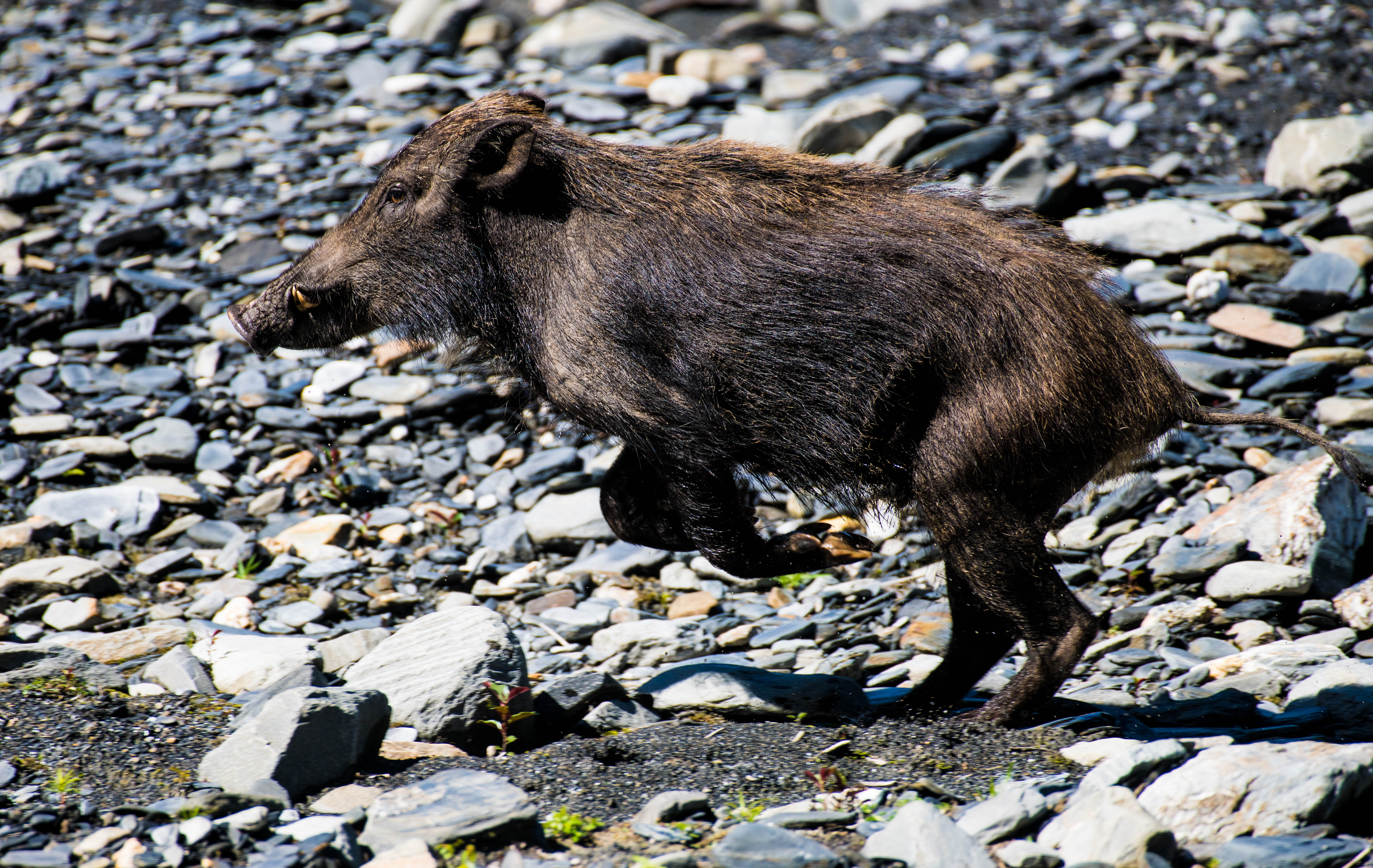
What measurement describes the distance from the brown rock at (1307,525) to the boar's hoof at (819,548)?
6.47ft

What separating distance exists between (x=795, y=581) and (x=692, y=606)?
60 cm

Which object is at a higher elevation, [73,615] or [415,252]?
[415,252]

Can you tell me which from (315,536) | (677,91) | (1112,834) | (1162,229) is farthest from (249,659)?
(677,91)

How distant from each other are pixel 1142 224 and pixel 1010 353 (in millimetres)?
4381

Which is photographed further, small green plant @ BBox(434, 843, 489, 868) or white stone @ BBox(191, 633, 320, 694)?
white stone @ BBox(191, 633, 320, 694)

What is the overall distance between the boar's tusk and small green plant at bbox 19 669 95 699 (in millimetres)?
1658

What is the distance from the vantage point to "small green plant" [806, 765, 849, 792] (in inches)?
144

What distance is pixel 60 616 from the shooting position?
545cm

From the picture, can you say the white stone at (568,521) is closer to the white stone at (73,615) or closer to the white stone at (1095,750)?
the white stone at (73,615)

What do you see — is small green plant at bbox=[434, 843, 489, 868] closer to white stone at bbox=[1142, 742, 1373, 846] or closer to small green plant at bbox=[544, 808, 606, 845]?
small green plant at bbox=[544, 808, 606, 845]

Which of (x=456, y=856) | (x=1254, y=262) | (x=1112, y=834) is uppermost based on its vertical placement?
(x=1254, y=262)

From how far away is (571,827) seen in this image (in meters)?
3.33

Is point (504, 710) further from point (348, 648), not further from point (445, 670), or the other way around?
point (348, 648)

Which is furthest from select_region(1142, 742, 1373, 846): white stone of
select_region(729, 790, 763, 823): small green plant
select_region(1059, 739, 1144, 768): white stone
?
select_region(729, 790, 763, 823): small green plant
